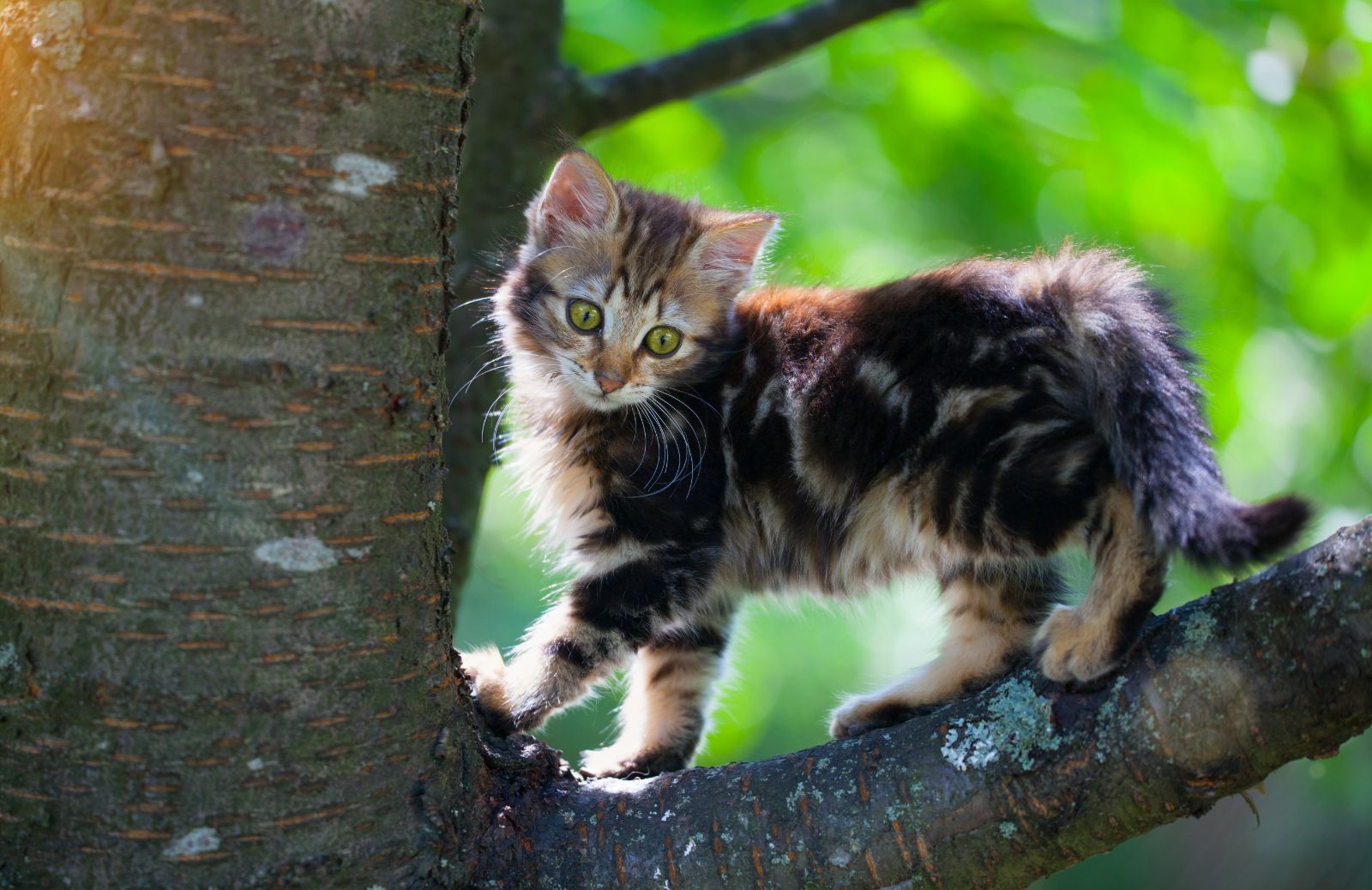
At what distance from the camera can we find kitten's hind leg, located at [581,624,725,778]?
2.68 m

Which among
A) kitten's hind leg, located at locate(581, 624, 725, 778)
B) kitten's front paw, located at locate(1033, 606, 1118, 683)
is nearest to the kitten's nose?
kitten's hind leg, located at locate(581, 624, 725, 778)

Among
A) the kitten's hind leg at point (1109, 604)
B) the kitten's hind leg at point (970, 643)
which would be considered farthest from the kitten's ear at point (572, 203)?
the kitten's hind leg at point (1109, 604)

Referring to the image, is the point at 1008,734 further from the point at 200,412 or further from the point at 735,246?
the point at 735,246

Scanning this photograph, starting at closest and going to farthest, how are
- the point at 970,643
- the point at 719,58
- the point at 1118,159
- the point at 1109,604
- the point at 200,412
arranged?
1. the point at 200,412
2. the point at 1109,604
3. the point at 970,643
4. the point at 719,58
5. the point at 1118,159

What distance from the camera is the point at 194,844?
1421 millimetres

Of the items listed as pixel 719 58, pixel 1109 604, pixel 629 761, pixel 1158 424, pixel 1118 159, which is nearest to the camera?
pixel 1109 604

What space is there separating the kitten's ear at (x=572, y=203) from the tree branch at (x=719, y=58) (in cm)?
21

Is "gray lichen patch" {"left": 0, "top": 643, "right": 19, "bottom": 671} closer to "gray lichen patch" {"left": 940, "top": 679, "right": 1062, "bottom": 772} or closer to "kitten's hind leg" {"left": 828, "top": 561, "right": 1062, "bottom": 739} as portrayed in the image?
"gray lichen patch" {"left": 940, "top": 679, "right": 1062, "bottom": 772}

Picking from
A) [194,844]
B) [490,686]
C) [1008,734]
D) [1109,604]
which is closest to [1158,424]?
[1109,604]

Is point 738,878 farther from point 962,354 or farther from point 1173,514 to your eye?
point 962,354

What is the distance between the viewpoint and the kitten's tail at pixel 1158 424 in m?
1.70

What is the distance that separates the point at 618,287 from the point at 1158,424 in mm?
1363

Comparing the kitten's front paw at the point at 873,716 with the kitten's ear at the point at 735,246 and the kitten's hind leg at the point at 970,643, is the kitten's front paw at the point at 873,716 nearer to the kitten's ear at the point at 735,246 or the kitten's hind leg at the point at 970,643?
the kitten's hind leg at the point at 970,643

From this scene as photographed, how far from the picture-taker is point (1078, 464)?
78.4 inches
